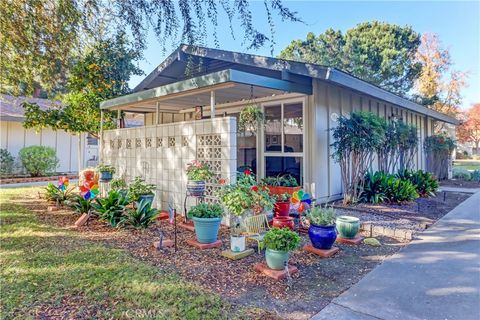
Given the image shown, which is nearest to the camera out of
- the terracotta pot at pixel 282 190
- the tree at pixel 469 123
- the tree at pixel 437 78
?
the terracotta pot at pixel 282 190

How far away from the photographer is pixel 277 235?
346cm

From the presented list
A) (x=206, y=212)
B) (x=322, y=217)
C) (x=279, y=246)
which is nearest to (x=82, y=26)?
(x=206, y=212)

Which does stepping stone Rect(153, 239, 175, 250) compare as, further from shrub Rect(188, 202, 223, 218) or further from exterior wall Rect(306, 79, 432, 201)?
exterior wall Rect(306, 79, 432, 201)

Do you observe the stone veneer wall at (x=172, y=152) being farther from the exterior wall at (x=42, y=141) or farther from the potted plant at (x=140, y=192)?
the exterior wall at (x=42, y=141)

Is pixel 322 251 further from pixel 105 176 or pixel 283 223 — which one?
pixel 105 176

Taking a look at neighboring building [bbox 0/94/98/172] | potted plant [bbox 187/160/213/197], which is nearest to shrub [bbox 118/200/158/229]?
potted plant [bbox 187/160/213/197]

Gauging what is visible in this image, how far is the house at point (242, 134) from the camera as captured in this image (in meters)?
5.82

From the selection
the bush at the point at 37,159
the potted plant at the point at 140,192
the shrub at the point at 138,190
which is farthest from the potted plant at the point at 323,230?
the bush at the point at 37,159

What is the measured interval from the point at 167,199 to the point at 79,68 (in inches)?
178

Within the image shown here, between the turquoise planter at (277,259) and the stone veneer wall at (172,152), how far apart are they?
7.15 ft

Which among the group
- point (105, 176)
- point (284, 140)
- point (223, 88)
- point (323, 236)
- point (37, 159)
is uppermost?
point (223, 88)

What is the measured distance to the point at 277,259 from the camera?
3461mm

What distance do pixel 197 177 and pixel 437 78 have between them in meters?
22.5

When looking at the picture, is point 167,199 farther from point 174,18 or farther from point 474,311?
point 474,311
